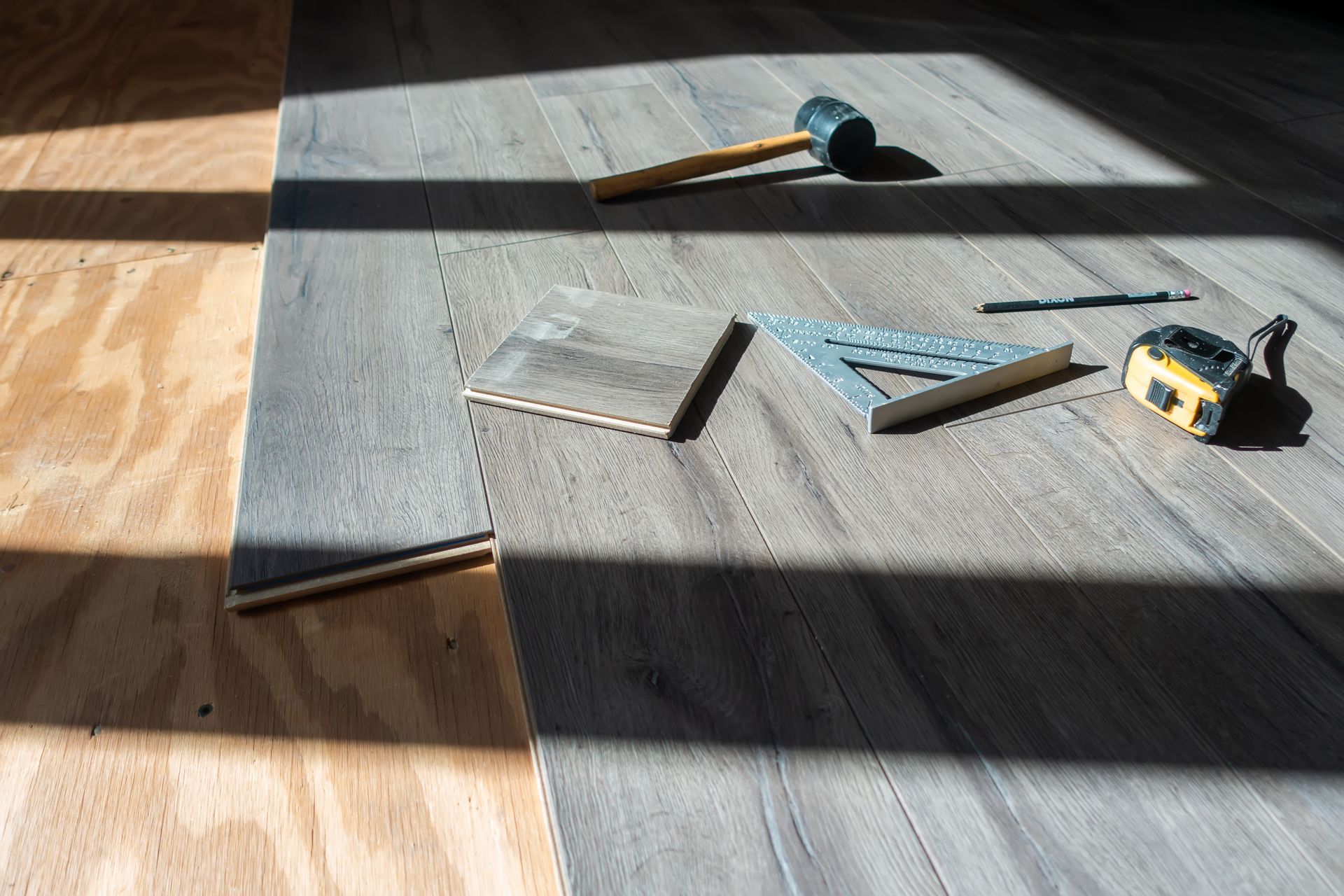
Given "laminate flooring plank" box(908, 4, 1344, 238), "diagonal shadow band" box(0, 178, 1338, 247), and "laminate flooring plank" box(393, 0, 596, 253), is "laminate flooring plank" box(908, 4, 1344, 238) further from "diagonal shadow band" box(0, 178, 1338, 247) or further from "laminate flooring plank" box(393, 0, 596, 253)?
"laminate flooring plank" box(393, 0, 596, 253)

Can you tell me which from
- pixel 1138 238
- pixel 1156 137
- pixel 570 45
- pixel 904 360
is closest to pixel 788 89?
pixel 570 45

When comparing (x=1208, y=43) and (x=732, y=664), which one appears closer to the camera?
(x=732, y=664)

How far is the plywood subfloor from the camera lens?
99 centimetres

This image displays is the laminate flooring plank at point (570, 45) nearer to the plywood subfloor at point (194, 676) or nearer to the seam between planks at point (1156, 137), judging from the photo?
the seam between planks at point (1156, 137)

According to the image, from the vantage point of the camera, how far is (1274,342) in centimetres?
153

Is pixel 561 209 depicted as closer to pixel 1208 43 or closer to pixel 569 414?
pixel 569 414

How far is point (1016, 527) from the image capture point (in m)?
1.23

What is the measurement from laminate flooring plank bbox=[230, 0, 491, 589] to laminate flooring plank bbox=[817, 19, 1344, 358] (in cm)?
137

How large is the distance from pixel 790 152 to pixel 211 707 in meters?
1.65

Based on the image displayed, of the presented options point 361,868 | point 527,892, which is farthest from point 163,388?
point 527,892

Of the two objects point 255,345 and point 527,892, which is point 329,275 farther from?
point 527,892

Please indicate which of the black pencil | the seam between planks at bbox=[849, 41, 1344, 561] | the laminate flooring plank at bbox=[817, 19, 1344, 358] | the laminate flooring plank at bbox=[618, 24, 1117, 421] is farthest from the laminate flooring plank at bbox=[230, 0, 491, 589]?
the laminate flooring plank at bbox=[817, 19, 1344, 358]

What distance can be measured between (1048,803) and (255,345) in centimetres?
145

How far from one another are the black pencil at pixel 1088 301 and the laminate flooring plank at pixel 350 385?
3.03 ft
